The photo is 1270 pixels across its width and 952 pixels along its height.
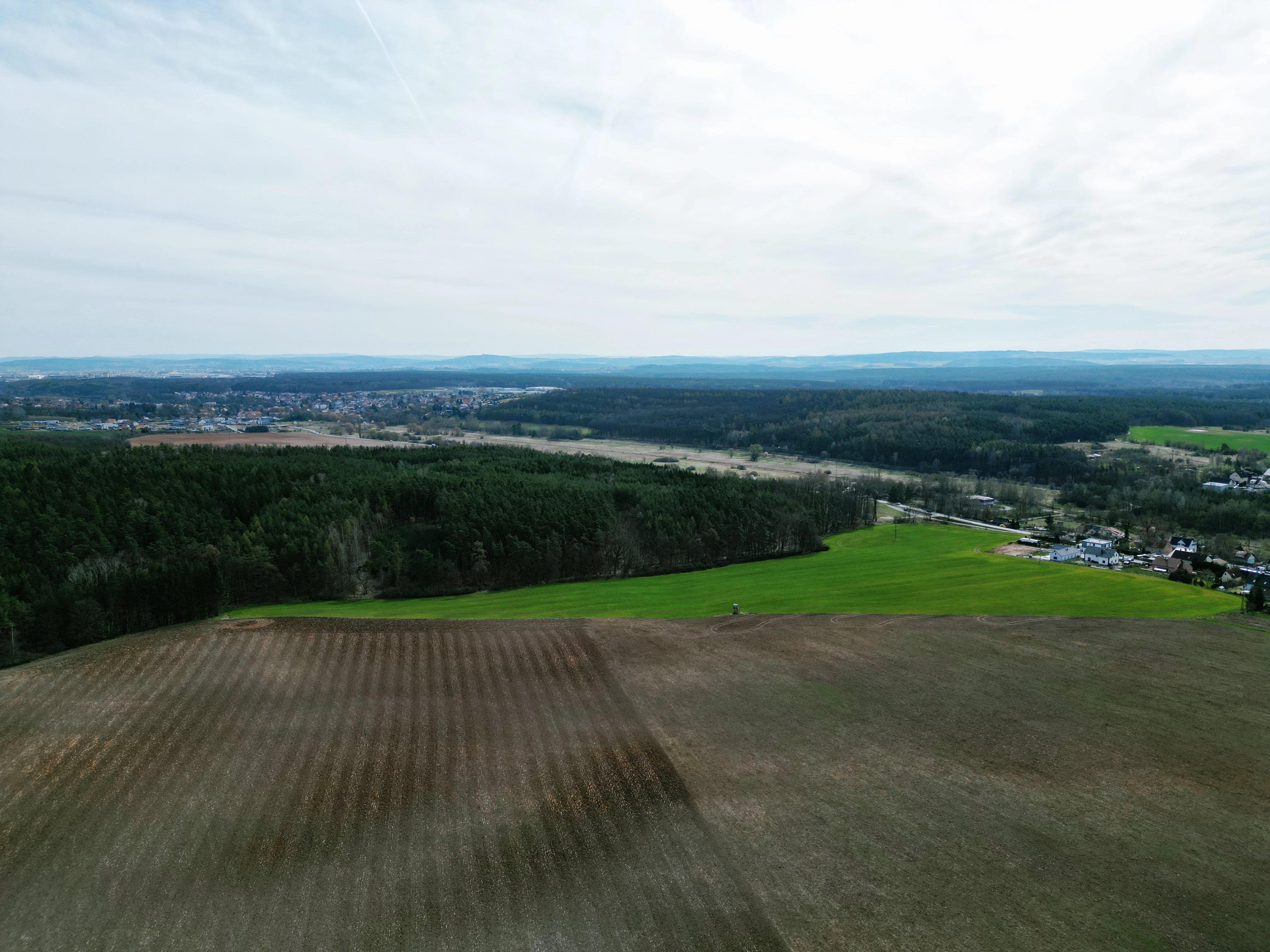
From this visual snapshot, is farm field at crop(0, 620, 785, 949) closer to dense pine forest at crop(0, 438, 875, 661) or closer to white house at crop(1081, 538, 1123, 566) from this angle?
dense pine forest at crop(0, 438, 875, 661)

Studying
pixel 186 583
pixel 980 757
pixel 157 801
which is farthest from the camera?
pixel 186 583

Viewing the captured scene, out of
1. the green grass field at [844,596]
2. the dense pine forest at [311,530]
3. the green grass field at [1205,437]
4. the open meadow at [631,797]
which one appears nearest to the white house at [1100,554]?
the green grass field at [844,596]

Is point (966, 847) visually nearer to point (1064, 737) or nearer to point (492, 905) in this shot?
point (1064, 737)

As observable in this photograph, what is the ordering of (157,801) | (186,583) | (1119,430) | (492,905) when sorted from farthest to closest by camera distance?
(1119,430), (186,583), (157,801), (492,905)

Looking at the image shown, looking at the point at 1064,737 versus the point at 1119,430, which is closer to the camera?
the point at 1064,737

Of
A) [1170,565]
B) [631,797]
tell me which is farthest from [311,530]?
[1170,565]

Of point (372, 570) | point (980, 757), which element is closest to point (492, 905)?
point (980, 757)

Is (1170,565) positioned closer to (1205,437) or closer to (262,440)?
(1205,437)
